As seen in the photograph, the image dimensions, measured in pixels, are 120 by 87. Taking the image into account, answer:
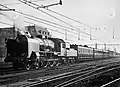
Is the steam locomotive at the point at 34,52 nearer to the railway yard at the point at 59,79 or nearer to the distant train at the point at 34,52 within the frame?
the distant train at the point at 34,52

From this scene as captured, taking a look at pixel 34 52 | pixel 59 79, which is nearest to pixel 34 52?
pixel 34 52

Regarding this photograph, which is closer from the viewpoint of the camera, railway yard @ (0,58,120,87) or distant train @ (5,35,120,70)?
railway yard @ (0,58,120,87)

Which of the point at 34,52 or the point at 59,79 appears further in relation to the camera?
the point at 34,52

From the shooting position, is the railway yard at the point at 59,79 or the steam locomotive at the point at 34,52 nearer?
the railway yard at the point at 59,79

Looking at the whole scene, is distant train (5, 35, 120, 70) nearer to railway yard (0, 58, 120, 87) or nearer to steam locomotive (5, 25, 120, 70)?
steam locomotive (5, 25, 120, 70)

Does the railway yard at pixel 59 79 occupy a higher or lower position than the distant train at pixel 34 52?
lower

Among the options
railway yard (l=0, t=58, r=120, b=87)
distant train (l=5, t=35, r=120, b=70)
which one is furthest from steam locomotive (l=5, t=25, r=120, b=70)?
railway yard (l=0, t=58, r=120, b=87)

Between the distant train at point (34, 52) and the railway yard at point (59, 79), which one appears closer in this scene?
the railway yard at point (59, 79)

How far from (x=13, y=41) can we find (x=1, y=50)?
15237mm

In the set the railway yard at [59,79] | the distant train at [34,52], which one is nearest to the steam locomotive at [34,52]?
the distant train at [34,52]

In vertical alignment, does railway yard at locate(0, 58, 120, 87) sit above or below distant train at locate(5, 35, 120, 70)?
below

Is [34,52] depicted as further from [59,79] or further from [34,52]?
[59,79]

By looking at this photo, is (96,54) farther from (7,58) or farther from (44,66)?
(7,58)

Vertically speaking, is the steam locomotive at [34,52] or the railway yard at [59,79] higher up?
the steam locomotive at [34,52]
